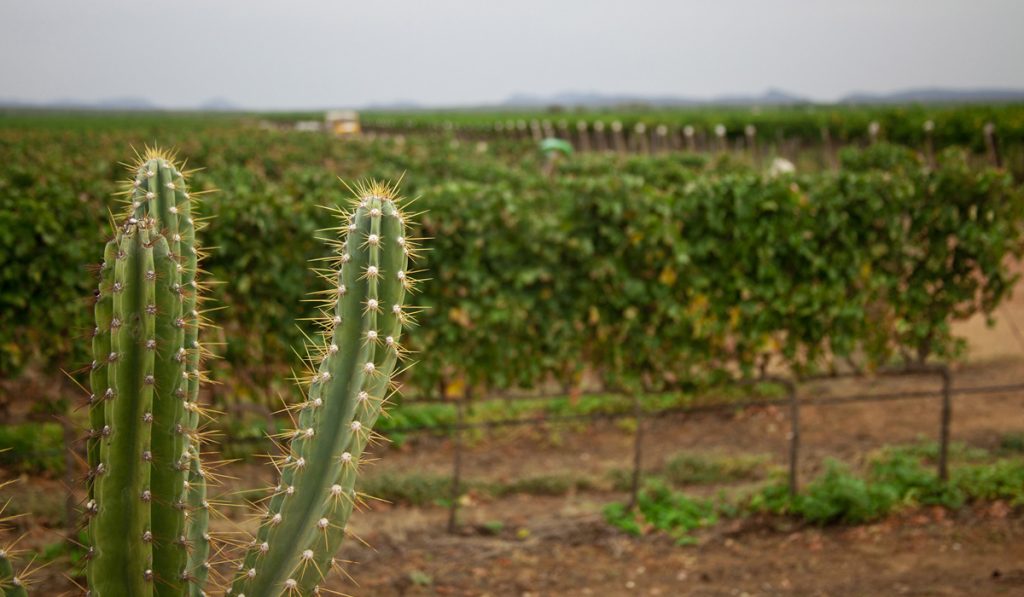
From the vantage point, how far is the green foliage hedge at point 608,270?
288 inches

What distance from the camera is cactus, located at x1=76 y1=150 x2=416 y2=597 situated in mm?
2447

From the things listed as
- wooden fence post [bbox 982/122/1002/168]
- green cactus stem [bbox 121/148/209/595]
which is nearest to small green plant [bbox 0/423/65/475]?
green cactus stem [bbox 121/148/209/595]

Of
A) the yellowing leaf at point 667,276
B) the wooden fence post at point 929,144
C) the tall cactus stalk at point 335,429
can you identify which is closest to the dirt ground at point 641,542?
the yellowing leaf at point 667,276

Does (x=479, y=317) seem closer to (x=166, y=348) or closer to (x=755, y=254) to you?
(x=755, y=254)

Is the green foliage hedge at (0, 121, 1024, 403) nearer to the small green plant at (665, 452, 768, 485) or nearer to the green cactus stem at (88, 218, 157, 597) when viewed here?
the small green plant at (665, 452, 768, 485)

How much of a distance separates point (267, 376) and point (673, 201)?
3943 mm

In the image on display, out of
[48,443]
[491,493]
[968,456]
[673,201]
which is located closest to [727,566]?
[491,493]

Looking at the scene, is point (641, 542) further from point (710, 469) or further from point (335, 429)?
point (335, 429)

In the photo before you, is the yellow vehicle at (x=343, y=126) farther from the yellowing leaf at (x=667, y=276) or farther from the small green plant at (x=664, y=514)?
the small green plant at (x=664, y=514)

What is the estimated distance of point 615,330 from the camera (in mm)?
7992

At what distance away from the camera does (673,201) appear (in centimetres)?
778

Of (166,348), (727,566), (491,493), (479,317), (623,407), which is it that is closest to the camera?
(166,348)

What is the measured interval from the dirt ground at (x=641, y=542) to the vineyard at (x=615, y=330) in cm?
6

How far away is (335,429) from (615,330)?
221 inches
